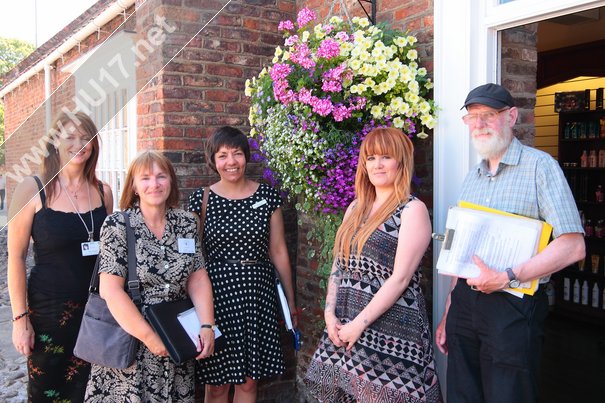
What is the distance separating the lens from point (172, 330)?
96.7 inches

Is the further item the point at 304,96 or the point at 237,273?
the point at 237,273

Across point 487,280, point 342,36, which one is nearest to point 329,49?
point 342,36

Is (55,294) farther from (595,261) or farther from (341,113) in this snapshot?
(595,261)

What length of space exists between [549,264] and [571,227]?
15 centimetres

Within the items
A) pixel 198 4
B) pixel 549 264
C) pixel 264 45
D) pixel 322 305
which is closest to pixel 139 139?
pixel 264 45

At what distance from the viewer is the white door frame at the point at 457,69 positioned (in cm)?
→ 267

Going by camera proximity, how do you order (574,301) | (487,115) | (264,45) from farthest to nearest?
1. (574,301)
2. (264,45)
3. (487,115)

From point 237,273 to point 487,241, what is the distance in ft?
4.56

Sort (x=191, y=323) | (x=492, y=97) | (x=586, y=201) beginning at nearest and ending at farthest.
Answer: (x=492, y=97) → (x=191, y=323) → (x=586, y=201)

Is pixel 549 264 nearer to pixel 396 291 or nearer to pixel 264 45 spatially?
pixel 396 291

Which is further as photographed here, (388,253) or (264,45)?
(264,45)

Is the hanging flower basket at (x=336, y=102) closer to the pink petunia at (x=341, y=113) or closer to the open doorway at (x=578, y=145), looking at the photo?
the pink petunia at (x=341, y=113)

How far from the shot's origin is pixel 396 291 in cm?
226

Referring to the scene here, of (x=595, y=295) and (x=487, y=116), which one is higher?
(x=487, y=116)
